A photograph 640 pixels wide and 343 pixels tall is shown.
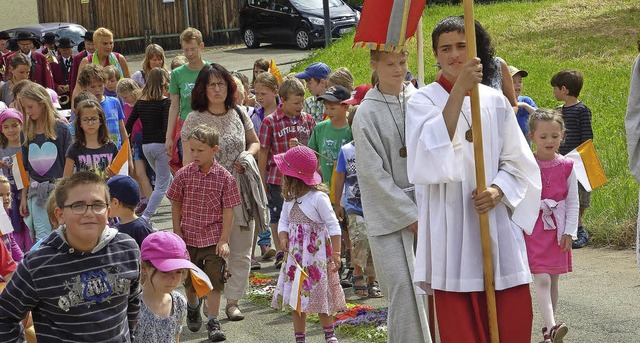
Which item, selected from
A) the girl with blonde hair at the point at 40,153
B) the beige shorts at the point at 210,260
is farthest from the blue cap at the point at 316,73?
the beige shorts at the point at 210,260

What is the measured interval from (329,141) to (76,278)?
516cm

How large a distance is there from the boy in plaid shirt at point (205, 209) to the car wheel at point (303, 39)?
2287 cm

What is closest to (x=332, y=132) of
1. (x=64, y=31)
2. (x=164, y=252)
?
(x=164, y=252)

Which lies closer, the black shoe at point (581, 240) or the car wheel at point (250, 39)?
the black shoe at point (581, 240)

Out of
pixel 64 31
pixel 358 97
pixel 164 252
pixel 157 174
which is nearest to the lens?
pixel 164 252

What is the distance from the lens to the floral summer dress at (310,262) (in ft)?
26.9

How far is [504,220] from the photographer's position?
5.57 meters

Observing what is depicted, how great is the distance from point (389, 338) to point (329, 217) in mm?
1847

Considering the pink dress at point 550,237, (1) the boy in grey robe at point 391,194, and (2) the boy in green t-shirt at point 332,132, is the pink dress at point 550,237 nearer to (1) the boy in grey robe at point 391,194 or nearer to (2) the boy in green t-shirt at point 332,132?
(1) the boy in grey robe at point 391,194

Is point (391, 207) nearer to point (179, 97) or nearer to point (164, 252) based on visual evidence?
point (164, 252)

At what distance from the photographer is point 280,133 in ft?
35.4

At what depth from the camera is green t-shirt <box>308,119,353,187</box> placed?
1009 centimetres

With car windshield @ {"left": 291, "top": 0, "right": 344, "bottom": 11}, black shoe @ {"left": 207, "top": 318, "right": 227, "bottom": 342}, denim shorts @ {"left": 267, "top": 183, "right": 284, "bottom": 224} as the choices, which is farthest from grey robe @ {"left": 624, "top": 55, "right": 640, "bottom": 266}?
car windshield @ {"left": 291, "top": 0, "right": 344, "bottom": 11}

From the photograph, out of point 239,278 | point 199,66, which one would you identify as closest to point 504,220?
point 239,278
